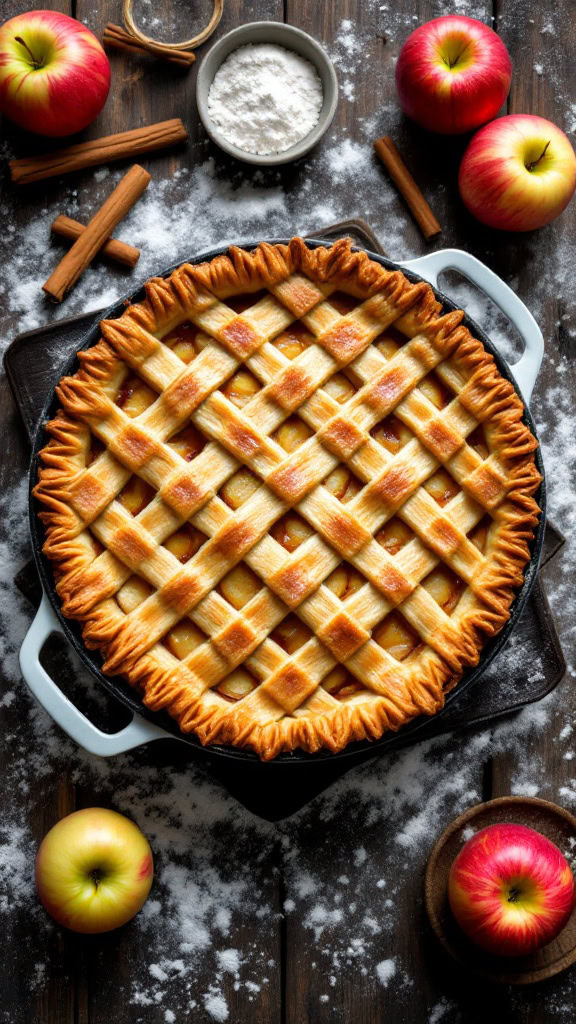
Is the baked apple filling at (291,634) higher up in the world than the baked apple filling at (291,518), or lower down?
lower down

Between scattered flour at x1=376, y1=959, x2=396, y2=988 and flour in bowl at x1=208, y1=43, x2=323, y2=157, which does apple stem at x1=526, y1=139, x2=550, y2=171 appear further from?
scattered flour at x1=376, y1=959, x2=396, y2=988

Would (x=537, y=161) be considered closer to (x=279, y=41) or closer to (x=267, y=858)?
(x=279, y=41)

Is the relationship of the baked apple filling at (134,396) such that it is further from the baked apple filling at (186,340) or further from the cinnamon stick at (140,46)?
the cinnamon stick at (140,46)

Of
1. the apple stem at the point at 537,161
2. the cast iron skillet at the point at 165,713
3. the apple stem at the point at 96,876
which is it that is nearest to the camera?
the cast iron skillet at the point at 165,713

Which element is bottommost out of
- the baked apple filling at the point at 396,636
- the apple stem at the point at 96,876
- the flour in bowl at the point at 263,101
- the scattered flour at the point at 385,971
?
the scattered flour at the point at 385,971

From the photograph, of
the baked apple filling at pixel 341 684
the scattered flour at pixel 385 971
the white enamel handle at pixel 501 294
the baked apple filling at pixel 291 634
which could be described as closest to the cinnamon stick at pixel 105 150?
the white enamel handle at pixel 501 294

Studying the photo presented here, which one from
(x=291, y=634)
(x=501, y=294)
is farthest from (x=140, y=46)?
(x=291, y=634)

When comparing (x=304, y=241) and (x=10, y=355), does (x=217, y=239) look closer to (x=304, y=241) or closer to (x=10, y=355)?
(x=304, y=241)
